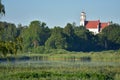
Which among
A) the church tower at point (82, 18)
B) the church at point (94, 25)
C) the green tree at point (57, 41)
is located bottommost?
the green tree at point (57, 41)

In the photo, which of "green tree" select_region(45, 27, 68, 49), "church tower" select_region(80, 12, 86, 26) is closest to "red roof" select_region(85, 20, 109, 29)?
"church tower" select_region(80, 12, 86, 26)

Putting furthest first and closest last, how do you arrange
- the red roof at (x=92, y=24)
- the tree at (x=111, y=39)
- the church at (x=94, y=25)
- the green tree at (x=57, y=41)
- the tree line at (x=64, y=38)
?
the red roof at (x=92, y=24)
the church at (x=94, y=25)
the tree at (x=111, y=39)
the tree line at (x=64, y=38)
the green tree at (x=57, y=41)

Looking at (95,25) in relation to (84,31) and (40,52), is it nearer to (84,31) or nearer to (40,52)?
(84,31)

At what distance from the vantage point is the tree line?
313ft

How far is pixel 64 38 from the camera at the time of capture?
315ft

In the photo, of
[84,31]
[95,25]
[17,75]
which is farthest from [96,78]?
[95,25]

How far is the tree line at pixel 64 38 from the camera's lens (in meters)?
95.5

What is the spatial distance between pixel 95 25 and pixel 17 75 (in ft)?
399

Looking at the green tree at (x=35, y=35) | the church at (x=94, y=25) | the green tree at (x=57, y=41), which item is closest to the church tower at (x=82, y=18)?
the church at (x=94, y=25)

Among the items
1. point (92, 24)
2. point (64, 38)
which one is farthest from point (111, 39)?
point (92, 24)

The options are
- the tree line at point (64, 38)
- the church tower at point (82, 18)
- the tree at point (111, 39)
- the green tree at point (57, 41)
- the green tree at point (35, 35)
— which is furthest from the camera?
the church tower at point (82, 18)

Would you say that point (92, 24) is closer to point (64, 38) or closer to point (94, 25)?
point (94, 25)

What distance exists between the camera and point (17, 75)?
27.4 m

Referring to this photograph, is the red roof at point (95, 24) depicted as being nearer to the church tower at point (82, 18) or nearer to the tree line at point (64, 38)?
the church tower at point (82, 18)
